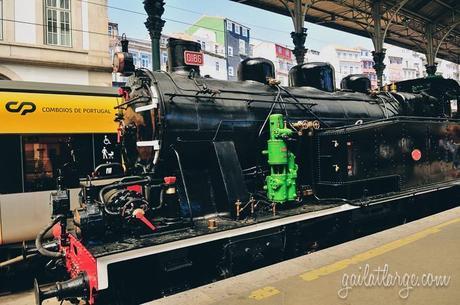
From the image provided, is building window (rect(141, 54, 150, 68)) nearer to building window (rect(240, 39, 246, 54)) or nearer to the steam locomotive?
building window (rect(240, 39, 246, 54))

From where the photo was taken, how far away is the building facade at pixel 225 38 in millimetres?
55719

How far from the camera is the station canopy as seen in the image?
17.1 m

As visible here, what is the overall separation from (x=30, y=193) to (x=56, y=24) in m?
11.5

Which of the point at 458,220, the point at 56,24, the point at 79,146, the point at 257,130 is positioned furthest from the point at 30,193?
the point at 56,24

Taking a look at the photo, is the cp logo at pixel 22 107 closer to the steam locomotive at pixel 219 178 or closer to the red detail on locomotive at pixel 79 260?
the steam locomotive at pixel 219 178

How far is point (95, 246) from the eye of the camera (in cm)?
381

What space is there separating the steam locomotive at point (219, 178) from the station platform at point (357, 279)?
68 centimetres

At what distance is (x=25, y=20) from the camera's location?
15070 mm

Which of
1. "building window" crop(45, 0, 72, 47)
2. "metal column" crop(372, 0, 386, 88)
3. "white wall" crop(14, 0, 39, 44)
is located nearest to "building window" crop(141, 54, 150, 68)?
"building window" crop(45, 0, 72, 47)

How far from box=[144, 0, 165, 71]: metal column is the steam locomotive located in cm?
446

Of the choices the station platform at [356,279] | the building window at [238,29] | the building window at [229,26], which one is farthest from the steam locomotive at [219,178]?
the building window at [238,29]

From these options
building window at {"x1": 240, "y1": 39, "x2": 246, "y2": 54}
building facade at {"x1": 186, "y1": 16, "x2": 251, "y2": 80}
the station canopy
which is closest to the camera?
the station canopy

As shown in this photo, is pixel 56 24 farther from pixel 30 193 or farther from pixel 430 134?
pixel 430 134

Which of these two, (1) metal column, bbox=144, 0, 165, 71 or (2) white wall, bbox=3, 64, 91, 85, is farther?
(2) white wall, bbox=3, 64, 91, 85
